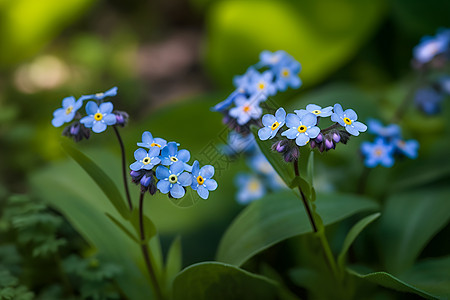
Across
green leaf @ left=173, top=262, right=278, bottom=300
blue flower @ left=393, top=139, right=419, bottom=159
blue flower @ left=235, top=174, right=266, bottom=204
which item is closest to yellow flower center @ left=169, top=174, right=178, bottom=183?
green leaf @ left=173, top=262, right=278, bottom=300

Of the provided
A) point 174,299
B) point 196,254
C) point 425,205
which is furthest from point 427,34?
point 174,299

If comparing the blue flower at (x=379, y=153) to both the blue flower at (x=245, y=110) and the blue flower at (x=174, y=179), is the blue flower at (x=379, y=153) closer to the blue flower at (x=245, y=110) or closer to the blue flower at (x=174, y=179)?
the blue flower at (x=245, y=110)

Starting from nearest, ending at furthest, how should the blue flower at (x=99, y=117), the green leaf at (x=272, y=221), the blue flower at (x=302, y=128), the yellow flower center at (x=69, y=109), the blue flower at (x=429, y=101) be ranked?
the blue flower at (x=302, y=128) < the blue flower at (x=99, y=117) < the yellow flower center at (x=69, y=109) < the green leaf at (x=272, y=221) < the blue flower at (x=429, y=101)

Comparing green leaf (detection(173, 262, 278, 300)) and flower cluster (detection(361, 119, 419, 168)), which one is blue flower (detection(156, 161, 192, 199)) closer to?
green leaf (detection(173, 262, 278, 300))

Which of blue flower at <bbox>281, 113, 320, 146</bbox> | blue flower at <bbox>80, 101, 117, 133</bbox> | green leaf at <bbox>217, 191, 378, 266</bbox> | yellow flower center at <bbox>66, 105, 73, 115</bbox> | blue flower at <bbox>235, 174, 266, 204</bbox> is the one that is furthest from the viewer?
blue flower at <bbox>235, 174, 266, 204</bbox>

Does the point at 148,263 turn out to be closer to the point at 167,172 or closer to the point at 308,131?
the point at 167,172

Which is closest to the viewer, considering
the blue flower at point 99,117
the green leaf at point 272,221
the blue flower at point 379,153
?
the blue flower at point 99,117

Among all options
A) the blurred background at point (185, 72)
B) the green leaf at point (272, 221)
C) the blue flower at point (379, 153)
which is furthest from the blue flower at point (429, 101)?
the green leaf at point (272, 221)
